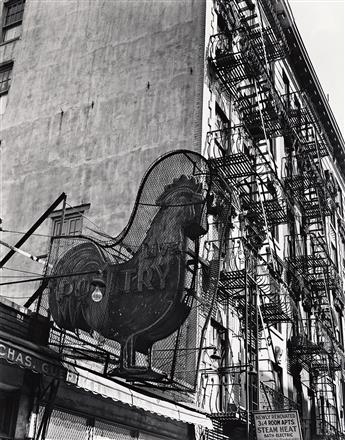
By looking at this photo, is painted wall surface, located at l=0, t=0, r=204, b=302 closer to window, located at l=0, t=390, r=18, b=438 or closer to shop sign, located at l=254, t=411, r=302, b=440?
shop sign, located at l=254, t=411, r=302, b=440

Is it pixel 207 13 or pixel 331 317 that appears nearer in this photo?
pixel 207 13

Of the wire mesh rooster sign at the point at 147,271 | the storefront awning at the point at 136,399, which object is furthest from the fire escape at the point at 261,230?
the wire mesh rooster sign at the point at 147,271

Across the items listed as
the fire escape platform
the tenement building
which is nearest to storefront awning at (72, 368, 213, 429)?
the tenement building

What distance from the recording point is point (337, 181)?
47656mm

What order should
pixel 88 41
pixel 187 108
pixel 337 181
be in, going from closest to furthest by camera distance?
pixel 187 108, pixel 88 41, pixel 337 181

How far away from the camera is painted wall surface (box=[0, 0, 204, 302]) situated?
22.4 m

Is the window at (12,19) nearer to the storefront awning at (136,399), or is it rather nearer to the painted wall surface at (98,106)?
the painted wall surface at (98,106)

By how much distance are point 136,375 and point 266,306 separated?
11579 millimetres

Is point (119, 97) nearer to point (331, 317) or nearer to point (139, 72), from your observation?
point (139, 72)

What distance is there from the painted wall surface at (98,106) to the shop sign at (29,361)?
27.9ft

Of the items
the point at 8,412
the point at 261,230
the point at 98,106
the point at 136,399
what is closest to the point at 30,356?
the point at 8,412

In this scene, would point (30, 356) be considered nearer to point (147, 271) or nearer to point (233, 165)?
point (147, 271)

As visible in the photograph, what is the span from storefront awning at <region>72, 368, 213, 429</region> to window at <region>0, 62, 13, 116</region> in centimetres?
1558

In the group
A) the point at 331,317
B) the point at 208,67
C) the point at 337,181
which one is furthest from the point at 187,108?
the point at 337,181
